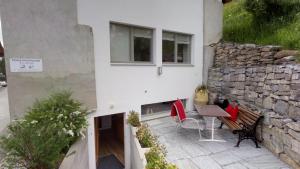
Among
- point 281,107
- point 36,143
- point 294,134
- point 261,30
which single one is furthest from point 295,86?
point 36,143

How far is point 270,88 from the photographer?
4.52 metres

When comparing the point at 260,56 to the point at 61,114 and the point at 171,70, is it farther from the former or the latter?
the point at 61,114

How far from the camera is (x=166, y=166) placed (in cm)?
285

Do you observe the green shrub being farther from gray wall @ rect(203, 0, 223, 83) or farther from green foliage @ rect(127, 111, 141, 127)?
gray wall @ rect(203, 0, 223, 83)

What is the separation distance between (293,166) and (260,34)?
5005 millimetres

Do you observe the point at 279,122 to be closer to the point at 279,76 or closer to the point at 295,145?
the point at 295,145

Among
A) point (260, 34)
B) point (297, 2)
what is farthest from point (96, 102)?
point (297, 2)

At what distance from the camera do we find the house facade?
4.18 meters

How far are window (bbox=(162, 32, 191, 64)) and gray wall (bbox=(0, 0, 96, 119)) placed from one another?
9.79ft

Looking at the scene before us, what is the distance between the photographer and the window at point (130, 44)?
563 cm

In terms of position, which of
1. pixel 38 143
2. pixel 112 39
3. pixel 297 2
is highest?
pixel 297 2

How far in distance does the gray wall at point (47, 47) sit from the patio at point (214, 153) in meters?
2.79

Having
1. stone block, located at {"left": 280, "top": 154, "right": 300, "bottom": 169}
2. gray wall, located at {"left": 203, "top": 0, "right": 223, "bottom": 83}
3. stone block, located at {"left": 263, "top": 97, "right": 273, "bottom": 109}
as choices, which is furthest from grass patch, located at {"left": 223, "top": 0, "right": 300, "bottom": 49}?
stone block, located at {"left": 280, "top": 154, "right": 300, "bottom": 169}

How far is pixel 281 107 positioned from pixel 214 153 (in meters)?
1.95
